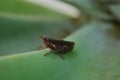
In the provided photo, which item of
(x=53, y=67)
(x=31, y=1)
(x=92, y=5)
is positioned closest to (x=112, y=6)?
(x=92, y=5)

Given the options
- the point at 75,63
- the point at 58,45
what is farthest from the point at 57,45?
the point at 75,63

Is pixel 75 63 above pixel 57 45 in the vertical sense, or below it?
below

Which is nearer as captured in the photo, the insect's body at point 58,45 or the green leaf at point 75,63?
the green leaf at point 75,63

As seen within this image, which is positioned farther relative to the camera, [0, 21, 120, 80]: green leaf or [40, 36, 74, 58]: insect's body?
[40, 36, 74, 58]: insect's body

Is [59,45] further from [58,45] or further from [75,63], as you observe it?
[75,63]

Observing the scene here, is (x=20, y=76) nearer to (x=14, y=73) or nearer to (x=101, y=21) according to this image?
(x=14, y=73)

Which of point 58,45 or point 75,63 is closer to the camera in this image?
point 75,63
